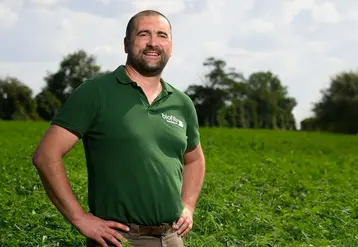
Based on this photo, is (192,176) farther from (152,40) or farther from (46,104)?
(46,104)

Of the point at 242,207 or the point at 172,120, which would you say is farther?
the point at 242,207

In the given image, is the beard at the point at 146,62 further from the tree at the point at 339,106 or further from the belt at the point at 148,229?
the tree at the point at 339,106

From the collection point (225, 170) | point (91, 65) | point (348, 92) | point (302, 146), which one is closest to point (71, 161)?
point (225, 170)

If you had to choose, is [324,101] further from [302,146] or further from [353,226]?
[353,226]

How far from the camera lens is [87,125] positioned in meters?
3.69

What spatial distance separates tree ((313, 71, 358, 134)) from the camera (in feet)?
226

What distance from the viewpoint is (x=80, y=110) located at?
3.67 m

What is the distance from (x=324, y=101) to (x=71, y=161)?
58.6 metres

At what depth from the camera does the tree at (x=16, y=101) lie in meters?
82.5

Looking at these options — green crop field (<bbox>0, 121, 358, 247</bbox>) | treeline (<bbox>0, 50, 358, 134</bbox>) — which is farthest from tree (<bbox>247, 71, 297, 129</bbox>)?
green crop field (<bbox>0, 121, 358, 247</bbox>)

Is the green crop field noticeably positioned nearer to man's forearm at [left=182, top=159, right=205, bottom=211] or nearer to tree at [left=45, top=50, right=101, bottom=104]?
man's forearm at [left=182, top=159, right=205, bottom=211]

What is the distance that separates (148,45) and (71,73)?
311 ft

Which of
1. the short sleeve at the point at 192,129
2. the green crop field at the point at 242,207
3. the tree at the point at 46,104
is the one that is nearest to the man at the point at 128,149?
the short sleeve at the point at 192,129

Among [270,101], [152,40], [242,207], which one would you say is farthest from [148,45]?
[270,101]
